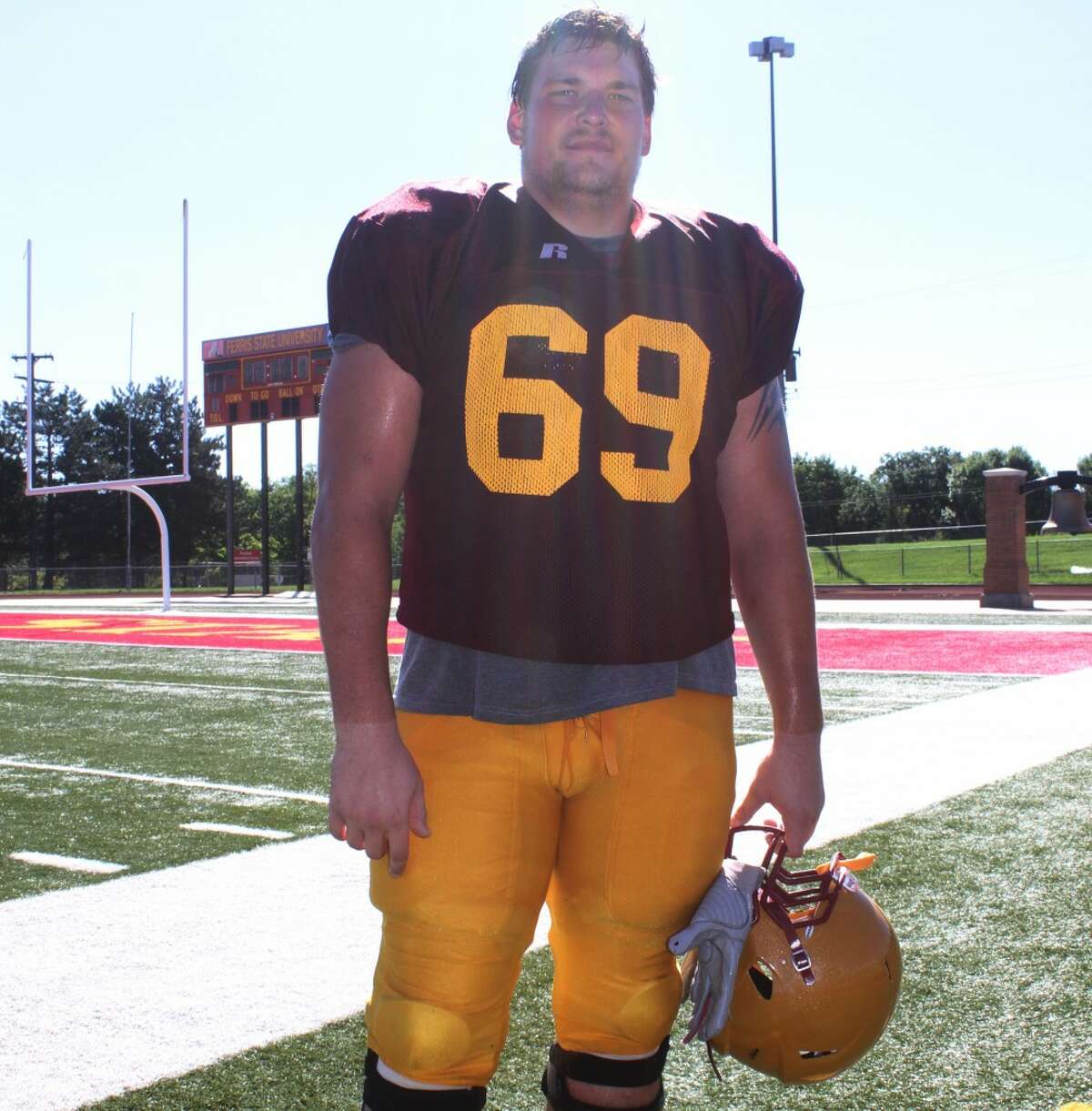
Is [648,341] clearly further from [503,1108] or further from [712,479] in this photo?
[503,1108]

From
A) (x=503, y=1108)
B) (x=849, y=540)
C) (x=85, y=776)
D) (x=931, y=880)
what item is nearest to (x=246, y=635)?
(x=85, y=776)

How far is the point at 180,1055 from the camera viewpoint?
251 cm

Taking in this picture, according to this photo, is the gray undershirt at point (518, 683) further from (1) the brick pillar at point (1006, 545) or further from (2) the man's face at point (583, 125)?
(1) the brick pillar at point (1006, 545)

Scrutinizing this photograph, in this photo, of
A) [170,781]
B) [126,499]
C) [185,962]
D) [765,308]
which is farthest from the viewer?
[126,499]

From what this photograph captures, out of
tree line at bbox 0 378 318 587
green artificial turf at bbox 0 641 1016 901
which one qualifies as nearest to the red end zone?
green artificial turf at bbox 0 641 1016 901

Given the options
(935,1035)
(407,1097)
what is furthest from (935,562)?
(407,1097)

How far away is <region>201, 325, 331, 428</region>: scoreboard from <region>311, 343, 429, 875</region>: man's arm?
26827mm

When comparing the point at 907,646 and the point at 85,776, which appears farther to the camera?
the point at 907,646

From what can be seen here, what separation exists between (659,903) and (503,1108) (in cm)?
97

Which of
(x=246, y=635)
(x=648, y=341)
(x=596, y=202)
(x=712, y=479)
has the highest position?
(x=596, y=202)

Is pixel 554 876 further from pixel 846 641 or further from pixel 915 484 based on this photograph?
pixel 915 484

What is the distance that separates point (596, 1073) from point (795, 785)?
0.50 meters

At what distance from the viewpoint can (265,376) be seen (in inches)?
1156

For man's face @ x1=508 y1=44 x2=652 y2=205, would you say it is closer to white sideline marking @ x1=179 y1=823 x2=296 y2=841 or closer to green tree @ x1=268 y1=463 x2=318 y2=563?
white sideline marking @ x1=179 y1=823 x2=296 y2=841
